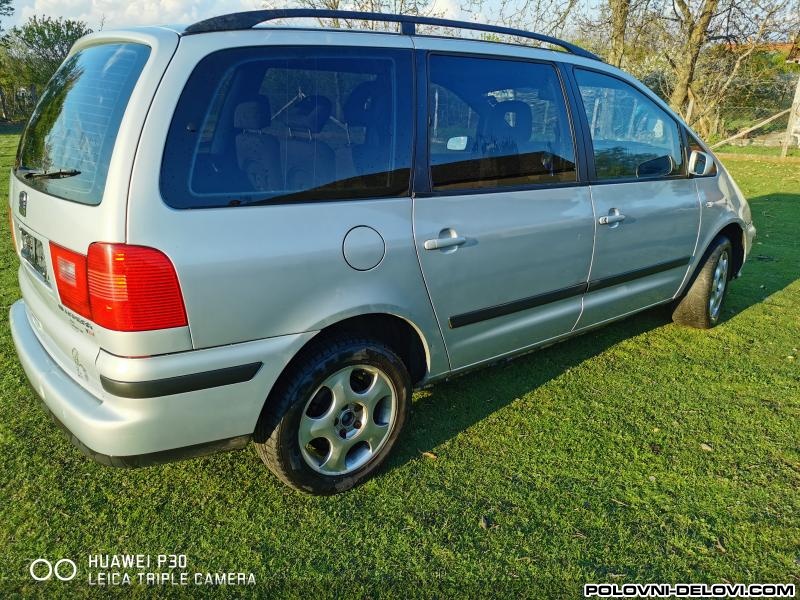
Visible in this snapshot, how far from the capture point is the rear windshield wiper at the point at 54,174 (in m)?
2.18

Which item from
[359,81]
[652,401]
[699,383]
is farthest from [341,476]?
[699,383]

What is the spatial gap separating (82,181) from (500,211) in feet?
5.68

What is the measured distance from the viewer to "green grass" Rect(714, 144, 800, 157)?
1609 cm

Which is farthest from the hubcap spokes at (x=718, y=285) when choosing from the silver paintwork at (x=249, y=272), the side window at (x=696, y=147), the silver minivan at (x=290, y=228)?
the silver paintwork at (x=249, y=272)

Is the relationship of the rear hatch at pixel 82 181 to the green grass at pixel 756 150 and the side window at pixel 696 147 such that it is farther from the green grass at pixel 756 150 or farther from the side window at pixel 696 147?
the green grass at pixel 756 150

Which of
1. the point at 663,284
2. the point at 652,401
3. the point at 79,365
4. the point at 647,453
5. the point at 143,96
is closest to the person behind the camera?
the point at 143,96

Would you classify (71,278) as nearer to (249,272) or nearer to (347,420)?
(249,272)

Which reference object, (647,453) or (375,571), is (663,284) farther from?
(375,571)

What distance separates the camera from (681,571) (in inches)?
87.9

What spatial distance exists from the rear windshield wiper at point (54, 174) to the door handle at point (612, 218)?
2.53 m

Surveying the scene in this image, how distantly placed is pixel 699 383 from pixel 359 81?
8.97 feet

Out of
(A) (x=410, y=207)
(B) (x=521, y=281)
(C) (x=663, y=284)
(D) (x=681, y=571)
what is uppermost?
(A) (x=410, y=207)

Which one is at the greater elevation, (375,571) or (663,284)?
(663,284)

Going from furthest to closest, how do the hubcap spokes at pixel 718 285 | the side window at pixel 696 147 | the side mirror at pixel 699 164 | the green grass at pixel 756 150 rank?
1. the green grass at pixel 756 150
2. the hubcap spokes at pixel 718 285
3. the side window at pixel 696 147
4. the side mirror at pixel 699 164
